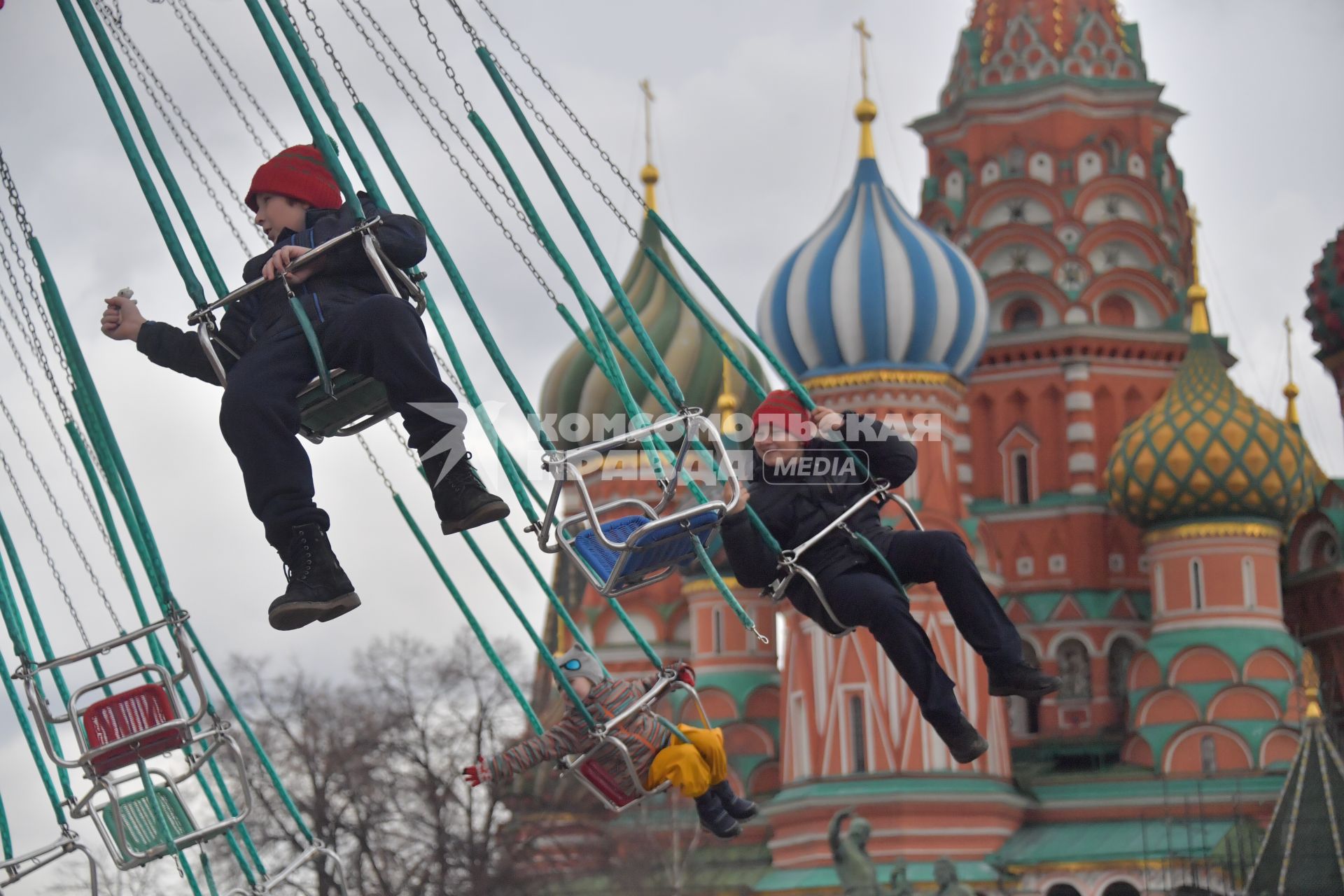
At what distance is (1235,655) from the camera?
3353 centimetres

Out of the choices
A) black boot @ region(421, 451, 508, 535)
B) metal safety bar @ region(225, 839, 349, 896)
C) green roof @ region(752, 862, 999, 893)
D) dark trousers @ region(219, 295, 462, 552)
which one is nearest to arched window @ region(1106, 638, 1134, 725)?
green roof @ region(752, 862, 999, 893)

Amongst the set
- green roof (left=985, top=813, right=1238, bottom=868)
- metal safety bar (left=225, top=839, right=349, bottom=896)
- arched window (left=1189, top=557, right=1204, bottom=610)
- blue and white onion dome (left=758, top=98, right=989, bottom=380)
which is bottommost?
green roof (left=985, top=813, right=1238, bottom=868)

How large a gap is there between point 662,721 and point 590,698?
242 mm

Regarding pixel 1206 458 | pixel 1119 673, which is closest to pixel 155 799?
pixel 1206 458

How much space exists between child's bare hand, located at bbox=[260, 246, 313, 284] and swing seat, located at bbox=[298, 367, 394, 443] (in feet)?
0.95

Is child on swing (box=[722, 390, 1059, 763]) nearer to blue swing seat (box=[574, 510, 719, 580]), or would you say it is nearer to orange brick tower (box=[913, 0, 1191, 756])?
blue swing seat (box=[574, 510, 719, 580])

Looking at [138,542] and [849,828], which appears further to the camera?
[849,828]

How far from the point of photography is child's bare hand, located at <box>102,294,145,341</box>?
7395 millimetres

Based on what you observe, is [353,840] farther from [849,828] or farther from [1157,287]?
[1157,287]

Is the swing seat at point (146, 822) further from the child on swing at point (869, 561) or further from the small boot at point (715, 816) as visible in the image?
the child on swing at point (869, 561)

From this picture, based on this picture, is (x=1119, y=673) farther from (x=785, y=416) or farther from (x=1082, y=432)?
(x=785, y=416)

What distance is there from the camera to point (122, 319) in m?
7.44

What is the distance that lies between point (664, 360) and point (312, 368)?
105 feet

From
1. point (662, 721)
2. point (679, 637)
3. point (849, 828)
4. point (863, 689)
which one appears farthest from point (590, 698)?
point (679, 637)
